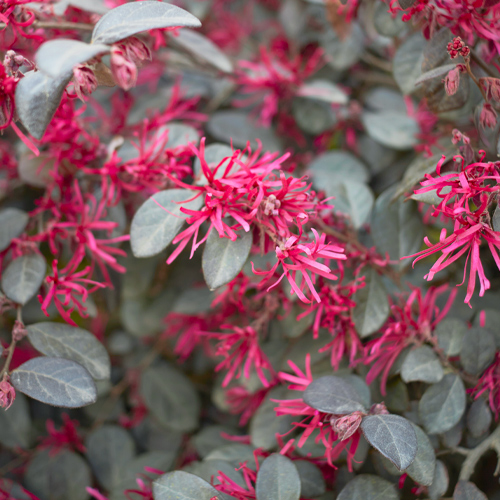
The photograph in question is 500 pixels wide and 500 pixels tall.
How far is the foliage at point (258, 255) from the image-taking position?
0.50 m

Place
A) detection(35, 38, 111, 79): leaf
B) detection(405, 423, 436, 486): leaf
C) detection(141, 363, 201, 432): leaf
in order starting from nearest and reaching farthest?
detection(35, 38, 111, 79): leaf → detection(405, 423, 436, 486): leaf → detection(141, 363, 201, 432): leaf

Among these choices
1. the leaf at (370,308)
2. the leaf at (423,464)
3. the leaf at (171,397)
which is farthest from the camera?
the leaf at (171,397)

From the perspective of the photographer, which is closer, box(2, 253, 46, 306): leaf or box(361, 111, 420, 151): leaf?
box(2, 253, 46, 306): leaf

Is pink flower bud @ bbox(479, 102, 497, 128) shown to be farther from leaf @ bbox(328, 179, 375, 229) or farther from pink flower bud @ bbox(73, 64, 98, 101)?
pink flower bud @ bbox(73, 64, 98, 101)

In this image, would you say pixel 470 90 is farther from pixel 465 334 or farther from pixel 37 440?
pixel 37 440

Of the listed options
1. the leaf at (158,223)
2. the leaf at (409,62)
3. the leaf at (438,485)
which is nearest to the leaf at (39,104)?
the leaf at (158,223)

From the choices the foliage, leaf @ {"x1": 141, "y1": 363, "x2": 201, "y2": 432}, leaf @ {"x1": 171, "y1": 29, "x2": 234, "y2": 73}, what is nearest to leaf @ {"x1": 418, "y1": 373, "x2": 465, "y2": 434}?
the foliage

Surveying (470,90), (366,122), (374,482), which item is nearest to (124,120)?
(366,122)

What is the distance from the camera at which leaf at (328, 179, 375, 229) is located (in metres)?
0.69

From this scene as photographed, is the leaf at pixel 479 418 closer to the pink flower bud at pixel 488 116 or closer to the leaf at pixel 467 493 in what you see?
the leaf at pixel 467 493

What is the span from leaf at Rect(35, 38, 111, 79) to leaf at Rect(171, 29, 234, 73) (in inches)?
Answer: 15.7

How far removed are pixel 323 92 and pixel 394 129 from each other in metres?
0.15

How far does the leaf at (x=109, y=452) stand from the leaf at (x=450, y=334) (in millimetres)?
577

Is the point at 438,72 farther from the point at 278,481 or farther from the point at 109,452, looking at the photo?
the point at 109,452
